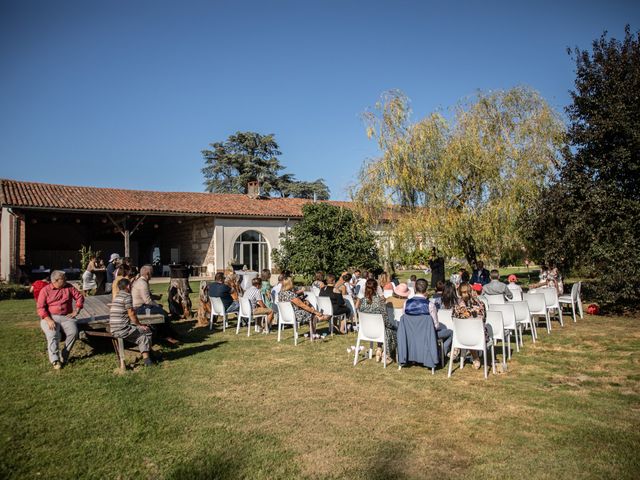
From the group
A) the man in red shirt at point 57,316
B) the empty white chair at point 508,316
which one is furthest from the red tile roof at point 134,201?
the man in red shirt at point 57,316

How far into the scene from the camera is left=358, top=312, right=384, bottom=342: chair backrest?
629cm

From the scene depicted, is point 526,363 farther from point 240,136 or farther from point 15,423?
point 240,136

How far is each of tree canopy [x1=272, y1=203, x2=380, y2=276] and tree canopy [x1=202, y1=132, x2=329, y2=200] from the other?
31.0m

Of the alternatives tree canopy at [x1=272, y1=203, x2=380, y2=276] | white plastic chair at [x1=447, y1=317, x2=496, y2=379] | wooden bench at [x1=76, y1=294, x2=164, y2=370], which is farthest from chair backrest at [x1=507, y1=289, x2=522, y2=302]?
wooden bench at [x1=76, y1=294, x2=164, y2=370]

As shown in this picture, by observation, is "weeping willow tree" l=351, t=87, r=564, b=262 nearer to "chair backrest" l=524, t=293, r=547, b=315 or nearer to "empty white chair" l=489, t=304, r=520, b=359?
"chair backrest" l=524, t=293, r=547, b=315

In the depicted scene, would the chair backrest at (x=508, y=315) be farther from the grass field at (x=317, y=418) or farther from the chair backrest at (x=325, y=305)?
the chair backrest at (x=325, y=305)

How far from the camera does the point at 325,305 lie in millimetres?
8648

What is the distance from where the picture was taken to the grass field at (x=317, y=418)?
3453mm

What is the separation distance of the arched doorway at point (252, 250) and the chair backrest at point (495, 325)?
1991 cm

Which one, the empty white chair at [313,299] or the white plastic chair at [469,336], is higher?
the empty white chair at [313,299]

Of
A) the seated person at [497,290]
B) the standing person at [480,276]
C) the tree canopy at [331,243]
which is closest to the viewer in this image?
the seated person at [497,290]

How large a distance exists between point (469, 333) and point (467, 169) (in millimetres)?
7872

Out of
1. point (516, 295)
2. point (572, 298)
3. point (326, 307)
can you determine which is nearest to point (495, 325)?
point (516, 295)

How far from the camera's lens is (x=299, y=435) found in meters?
4.03
